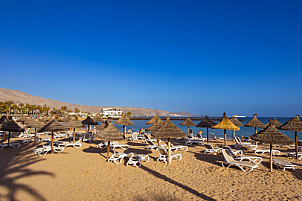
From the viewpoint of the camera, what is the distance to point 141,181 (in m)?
5.95

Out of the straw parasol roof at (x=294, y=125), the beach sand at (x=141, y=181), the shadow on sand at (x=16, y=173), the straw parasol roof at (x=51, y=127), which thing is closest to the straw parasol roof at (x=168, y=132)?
the beach sand at (x=141, y=181)

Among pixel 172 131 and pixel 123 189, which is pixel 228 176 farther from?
pixel 123 189

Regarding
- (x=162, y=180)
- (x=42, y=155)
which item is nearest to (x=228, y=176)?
(x=162, y=180)

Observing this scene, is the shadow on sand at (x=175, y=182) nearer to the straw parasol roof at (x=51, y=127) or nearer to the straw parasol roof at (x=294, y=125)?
the straw parasol roof at (x=51, y=127)

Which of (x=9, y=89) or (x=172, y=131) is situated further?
(x=9, y=89)

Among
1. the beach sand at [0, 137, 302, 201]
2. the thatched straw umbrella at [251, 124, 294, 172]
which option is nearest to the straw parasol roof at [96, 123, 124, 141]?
the beach sand at [0, 137, 302, 201]

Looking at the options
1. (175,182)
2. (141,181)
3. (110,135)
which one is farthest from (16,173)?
(175,182)

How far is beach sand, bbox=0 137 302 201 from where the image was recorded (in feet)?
15.9

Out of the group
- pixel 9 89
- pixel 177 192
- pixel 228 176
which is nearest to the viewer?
pixel 177 192

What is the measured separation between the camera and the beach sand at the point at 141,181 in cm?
484

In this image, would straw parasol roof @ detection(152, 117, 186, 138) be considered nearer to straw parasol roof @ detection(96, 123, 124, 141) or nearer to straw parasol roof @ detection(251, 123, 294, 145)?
straw parasol roof @ detection(96, 123, 124, 141)

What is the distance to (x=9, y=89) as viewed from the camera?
190 metres

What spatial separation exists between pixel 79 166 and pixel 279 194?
703 cm

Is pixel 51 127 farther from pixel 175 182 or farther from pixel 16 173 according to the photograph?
pixel 175 182
